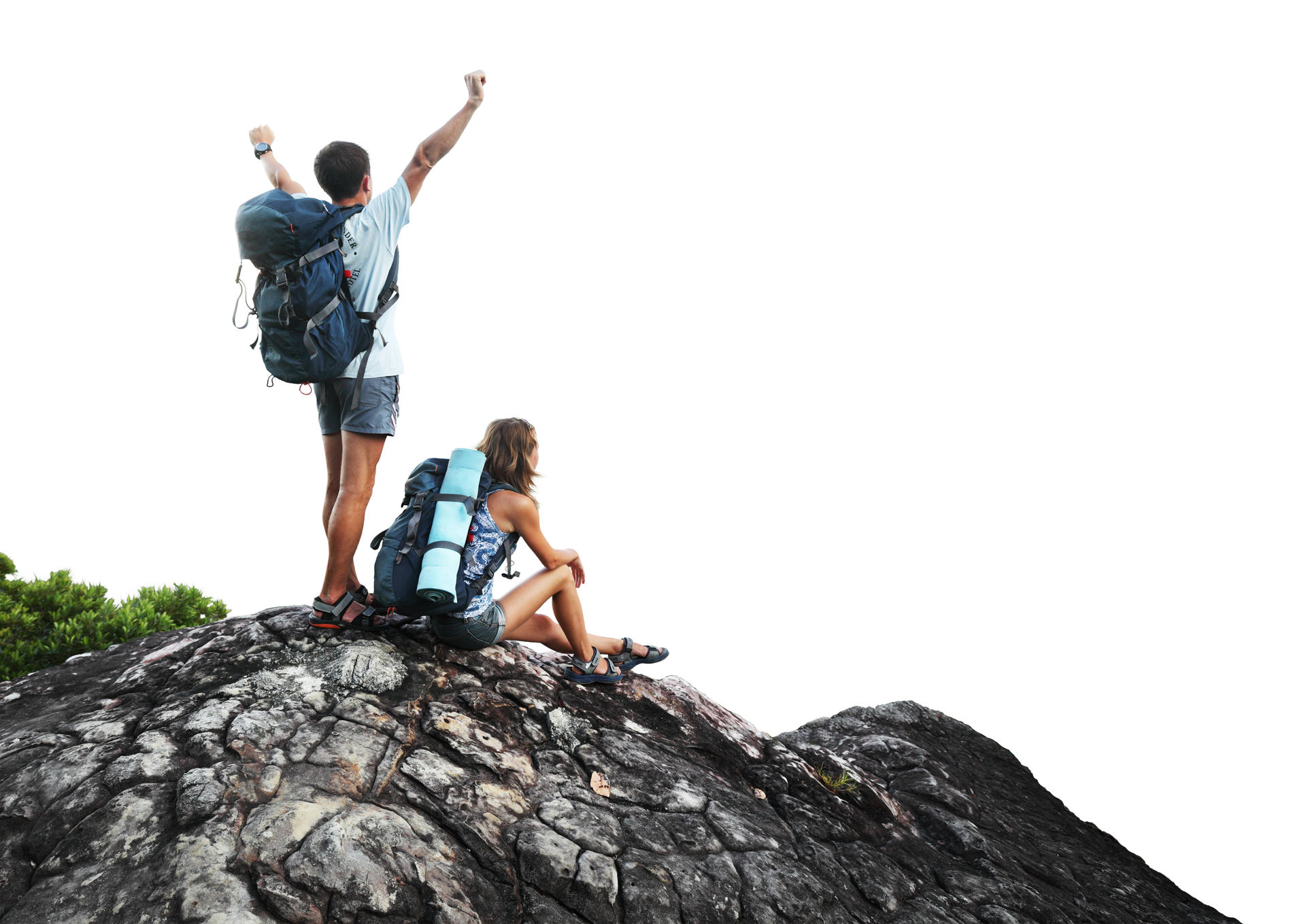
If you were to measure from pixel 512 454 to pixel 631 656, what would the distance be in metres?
2.10

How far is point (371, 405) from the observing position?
20.0 ft

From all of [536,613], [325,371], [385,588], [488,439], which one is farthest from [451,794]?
[325,371]

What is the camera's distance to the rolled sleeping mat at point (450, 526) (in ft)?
18.6

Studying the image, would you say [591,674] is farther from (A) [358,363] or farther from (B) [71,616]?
(B) [71,616]

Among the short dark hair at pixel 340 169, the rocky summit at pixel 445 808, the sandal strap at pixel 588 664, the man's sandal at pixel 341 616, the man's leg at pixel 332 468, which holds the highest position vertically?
the short dark hair at pixel 340 169

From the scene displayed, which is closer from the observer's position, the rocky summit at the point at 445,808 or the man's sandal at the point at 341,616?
the rocky summit at the point at 445,808

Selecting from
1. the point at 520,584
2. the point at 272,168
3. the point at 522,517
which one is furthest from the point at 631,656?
the point at 272,168

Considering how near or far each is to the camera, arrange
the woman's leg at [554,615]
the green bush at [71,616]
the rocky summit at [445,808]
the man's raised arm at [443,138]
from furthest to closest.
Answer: the green bush at [71,616], the woman's leg at [554,615], the man's raised arm at [443,138], the rocky summit at [445,808]

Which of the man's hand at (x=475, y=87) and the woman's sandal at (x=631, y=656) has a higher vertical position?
the man's hand at (x=475, y=87)

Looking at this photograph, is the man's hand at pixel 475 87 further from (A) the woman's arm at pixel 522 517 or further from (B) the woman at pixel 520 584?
(A) the woman's arm at pixel 522 517

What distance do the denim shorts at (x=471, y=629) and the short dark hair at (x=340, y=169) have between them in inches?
122

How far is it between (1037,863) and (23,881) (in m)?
6.76

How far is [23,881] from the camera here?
4297 mm

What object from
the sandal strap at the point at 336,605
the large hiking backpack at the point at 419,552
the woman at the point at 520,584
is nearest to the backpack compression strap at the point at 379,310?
the large hiking backpack at the point at 419,552
